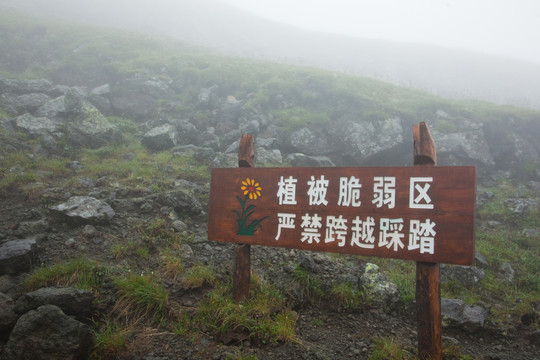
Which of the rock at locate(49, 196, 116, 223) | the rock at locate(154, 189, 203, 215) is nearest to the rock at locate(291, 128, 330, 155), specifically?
the rock at locate(154, 189, 203, 215)

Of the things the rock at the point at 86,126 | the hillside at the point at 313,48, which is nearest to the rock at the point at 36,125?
the rock at the point at 86,126

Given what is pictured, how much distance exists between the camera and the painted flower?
4.82 meters

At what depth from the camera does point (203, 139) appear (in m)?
13.2

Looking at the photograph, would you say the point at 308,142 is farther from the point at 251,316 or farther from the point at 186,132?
the point at 251,316

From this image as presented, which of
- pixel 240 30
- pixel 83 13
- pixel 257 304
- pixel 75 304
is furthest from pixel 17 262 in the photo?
pixel 240 30

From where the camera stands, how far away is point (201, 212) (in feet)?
26.7

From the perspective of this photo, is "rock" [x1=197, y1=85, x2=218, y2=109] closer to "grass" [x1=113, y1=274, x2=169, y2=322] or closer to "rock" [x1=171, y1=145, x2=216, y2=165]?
"rock" [x1=171, y1=145, x2=216, y2=165]

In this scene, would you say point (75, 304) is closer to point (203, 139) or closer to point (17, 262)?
point (17, 262)

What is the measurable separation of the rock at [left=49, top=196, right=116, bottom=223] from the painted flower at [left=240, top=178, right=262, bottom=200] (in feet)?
12.1

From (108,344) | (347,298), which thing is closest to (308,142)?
(347,298)

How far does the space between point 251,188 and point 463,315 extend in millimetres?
4274

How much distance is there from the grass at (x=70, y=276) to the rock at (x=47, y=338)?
0.94m

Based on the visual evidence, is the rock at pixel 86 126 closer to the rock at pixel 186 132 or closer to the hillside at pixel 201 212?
the hillside at pixel 201 212

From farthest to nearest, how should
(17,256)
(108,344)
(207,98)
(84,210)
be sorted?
(207,98), (84,210), (17,256), (108,344)
